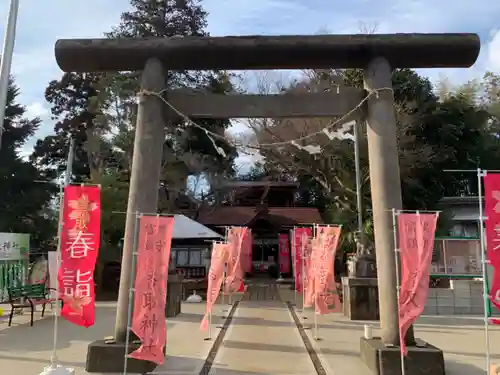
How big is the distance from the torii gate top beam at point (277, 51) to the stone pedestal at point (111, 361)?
4272 millimetres

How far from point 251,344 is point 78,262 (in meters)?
4.17

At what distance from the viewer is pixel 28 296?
11.3m

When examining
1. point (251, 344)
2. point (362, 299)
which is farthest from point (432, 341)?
point (251, 344)

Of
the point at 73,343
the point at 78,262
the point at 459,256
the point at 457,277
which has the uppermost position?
the point at 459,256

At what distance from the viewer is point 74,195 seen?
6312 millimetres

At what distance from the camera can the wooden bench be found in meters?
10.6

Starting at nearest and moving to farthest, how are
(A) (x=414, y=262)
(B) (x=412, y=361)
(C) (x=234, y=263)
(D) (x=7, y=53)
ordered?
(A) (x=414, y=262) → (B) (x=412, y=361) → (D) (x=7, y=53) → (C) (x=234, y=263)

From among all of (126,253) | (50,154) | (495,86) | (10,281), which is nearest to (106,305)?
(10,281)

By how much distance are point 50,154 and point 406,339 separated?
24.9 metres

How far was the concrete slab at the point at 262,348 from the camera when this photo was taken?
696 cm

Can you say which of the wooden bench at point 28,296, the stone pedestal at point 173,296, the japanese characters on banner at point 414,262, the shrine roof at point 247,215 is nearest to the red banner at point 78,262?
the japanese characters on banner at point 414,262

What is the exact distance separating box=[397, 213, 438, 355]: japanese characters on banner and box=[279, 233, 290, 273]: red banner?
18.3 m

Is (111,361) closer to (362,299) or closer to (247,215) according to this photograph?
(362,299)

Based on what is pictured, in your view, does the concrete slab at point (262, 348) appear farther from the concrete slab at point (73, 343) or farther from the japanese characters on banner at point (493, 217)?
the japanese characters on banner at point (493, 217)
